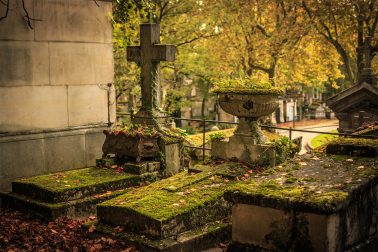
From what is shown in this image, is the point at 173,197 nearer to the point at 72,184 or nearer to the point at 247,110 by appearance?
the point at 72,184

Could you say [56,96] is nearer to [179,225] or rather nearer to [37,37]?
[37,37]

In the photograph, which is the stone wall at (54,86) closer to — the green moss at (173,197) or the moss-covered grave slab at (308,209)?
the green moss at (173,197)

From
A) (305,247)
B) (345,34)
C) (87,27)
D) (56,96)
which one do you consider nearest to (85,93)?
(56,96)

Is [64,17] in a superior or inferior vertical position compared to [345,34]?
inferior

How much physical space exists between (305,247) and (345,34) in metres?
22.8

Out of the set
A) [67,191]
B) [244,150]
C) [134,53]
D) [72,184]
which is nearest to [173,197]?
[67,191]

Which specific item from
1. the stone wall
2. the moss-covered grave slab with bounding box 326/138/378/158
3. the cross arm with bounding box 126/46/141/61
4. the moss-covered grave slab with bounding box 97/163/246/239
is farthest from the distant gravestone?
the moss-covered grave slab with bounding box 97/163/246/239

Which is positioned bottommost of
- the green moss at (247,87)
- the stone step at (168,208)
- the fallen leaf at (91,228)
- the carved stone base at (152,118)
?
the fallen leaf at (91,228)

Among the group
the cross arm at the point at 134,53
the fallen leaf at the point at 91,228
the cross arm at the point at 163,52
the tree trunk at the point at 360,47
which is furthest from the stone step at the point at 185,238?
the tree trunk at the point at 360,47

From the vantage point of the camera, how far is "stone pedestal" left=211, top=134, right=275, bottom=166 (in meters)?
9.12

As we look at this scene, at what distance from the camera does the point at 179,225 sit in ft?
21.7

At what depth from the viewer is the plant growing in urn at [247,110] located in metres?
9.11

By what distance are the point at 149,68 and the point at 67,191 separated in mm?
3478

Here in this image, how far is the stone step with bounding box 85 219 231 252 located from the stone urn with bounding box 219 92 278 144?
261cm
